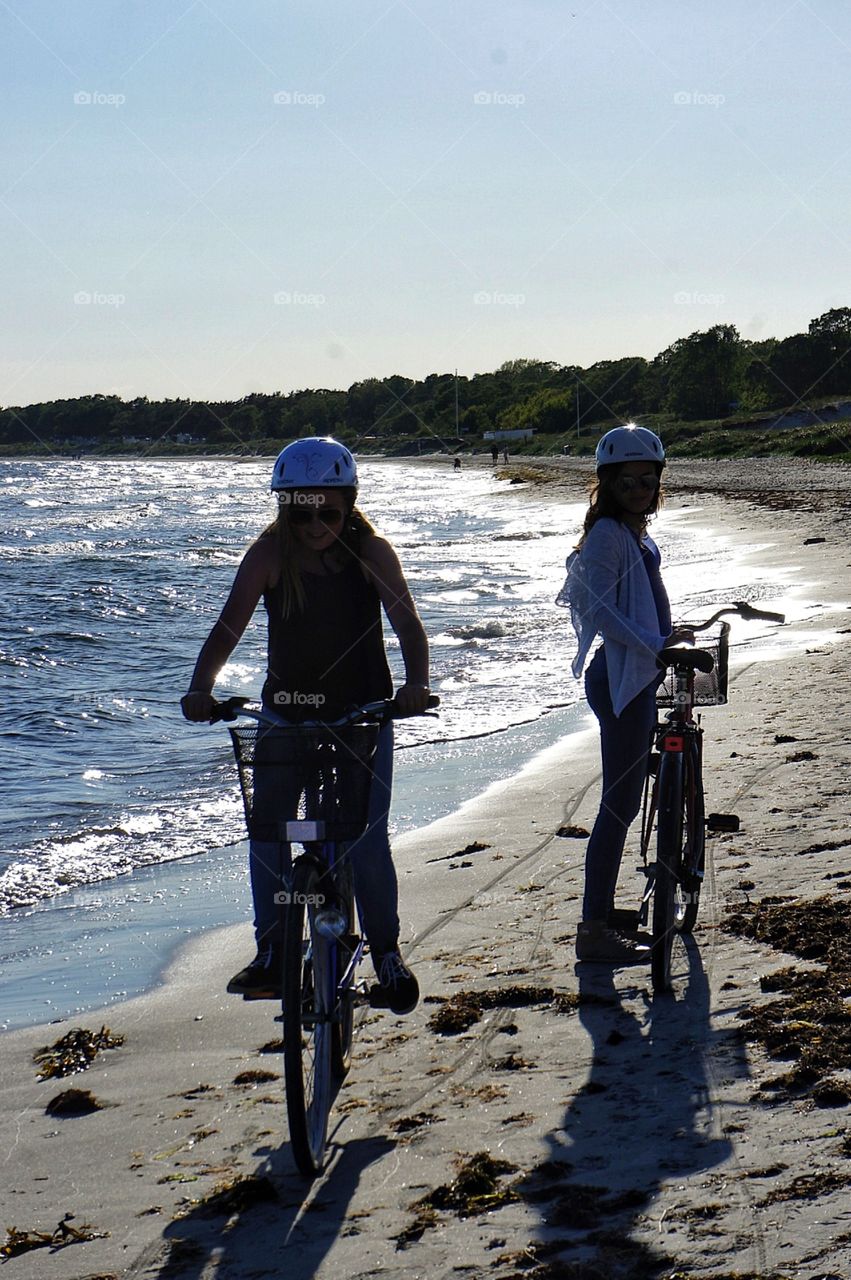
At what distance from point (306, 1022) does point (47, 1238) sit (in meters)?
0.81

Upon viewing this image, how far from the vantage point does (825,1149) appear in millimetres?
3047

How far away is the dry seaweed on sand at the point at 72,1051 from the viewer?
4.47 meters

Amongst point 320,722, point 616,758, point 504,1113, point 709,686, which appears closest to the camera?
point 320,722

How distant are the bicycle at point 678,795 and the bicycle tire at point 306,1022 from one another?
1.37 meters

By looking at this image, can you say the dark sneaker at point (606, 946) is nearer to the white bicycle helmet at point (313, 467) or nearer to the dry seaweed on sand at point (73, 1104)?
the dry seaweed on sand at point (73, 1104)

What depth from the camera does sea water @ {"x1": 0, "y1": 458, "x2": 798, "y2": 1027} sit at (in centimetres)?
630

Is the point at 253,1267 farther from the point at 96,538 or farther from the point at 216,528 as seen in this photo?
the point at 216,528

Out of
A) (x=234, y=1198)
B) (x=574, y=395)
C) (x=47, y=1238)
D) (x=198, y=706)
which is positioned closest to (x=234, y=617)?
(x=198, y=706)

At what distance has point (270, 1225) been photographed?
321cm

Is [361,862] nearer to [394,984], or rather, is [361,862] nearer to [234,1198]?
[394,984]

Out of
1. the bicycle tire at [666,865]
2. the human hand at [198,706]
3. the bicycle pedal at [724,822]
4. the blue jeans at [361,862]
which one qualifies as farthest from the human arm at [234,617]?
the bicycle pedal at [724,822]

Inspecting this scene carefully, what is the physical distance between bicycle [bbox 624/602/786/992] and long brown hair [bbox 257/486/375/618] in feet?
4.10

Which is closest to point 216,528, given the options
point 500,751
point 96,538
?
point 96,538

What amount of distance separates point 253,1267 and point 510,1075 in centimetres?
115
